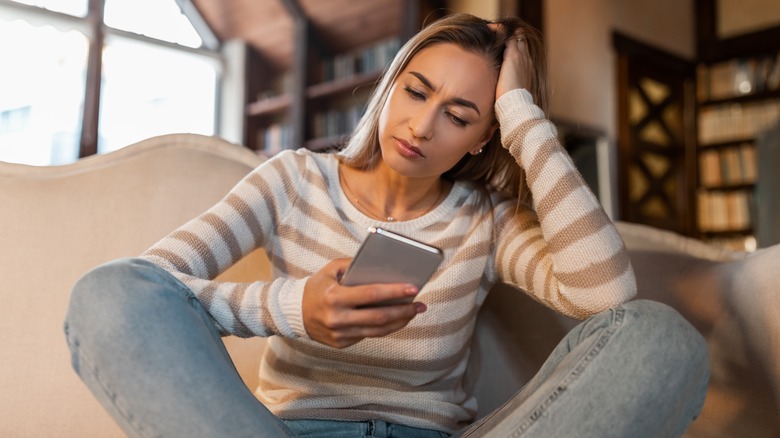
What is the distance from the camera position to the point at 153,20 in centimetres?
474

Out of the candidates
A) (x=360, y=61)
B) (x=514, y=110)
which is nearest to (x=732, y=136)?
(x=360, y=61)

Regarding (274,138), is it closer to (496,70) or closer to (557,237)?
(496,70)

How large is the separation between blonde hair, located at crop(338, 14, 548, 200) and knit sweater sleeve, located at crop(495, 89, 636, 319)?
0.35 feet

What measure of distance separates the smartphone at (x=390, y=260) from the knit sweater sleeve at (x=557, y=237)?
35 cm

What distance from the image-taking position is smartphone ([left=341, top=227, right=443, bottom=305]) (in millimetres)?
782

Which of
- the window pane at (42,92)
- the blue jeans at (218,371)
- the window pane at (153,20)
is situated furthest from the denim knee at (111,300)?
the window pane at (153,20)

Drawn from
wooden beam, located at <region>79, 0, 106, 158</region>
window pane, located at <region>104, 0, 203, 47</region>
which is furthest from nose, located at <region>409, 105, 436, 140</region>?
window pane, located at <region>104, 0, 203, 47</region>

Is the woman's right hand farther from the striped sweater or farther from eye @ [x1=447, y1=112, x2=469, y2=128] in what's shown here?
eye @ [x1=447, y1=112, x2=469, y2=128]

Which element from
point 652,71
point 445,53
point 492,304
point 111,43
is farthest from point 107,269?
point 652,71

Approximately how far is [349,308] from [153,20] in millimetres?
4368

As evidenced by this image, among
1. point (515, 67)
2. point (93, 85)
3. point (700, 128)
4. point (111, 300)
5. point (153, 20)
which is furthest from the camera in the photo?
point (700, 128)

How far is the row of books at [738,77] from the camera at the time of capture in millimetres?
5223

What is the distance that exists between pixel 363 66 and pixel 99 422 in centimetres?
373

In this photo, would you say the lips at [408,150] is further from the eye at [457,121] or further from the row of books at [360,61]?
the row of books at [360,61]
